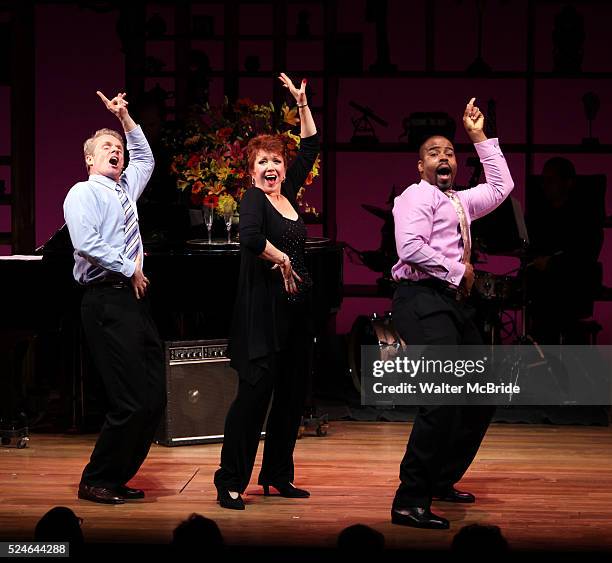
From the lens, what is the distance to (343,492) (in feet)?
17.3

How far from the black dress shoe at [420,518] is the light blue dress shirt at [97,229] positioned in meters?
1.36

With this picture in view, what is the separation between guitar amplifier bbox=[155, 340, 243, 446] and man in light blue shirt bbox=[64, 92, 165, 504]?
103 centimetres

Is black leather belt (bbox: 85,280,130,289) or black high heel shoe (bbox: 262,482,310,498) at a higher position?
black leather belt (bbox: 85,280,130,289)

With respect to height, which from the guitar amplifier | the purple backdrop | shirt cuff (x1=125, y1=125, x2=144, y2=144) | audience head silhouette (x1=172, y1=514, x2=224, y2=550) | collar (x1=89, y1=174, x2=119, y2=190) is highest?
the purple backdrop

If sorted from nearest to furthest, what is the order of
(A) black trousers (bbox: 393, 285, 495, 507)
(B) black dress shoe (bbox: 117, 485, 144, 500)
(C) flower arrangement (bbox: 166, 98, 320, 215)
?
(A) black trousers (bbox: 393, 285, 495, 507) → (B) black dress shoe (bbox: 117, 485, 144, 500) → (C) flower arrangement (bbox: 166, 98, 320, 215)

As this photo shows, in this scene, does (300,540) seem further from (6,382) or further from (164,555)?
(6,382)

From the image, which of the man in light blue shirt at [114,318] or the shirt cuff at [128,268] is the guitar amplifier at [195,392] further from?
the shirt cuff at [128,268]

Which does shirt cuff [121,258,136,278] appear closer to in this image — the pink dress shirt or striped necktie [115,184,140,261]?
striped necktie [115,184,140,261]

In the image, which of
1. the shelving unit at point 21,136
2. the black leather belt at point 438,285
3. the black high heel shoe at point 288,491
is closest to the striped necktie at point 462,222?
the black leather belt at point 438,285

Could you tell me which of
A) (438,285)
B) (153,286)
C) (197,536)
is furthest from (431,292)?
(197,536)

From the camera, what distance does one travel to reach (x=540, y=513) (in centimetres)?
492

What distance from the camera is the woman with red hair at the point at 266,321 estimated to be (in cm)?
488

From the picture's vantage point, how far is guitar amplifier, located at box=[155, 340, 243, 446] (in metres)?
6.12

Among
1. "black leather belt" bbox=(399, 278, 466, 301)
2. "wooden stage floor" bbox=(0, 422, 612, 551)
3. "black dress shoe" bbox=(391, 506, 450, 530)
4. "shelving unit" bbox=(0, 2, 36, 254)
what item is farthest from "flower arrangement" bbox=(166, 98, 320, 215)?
"shelving unit" bbox=(0, 2, 36, 254)
